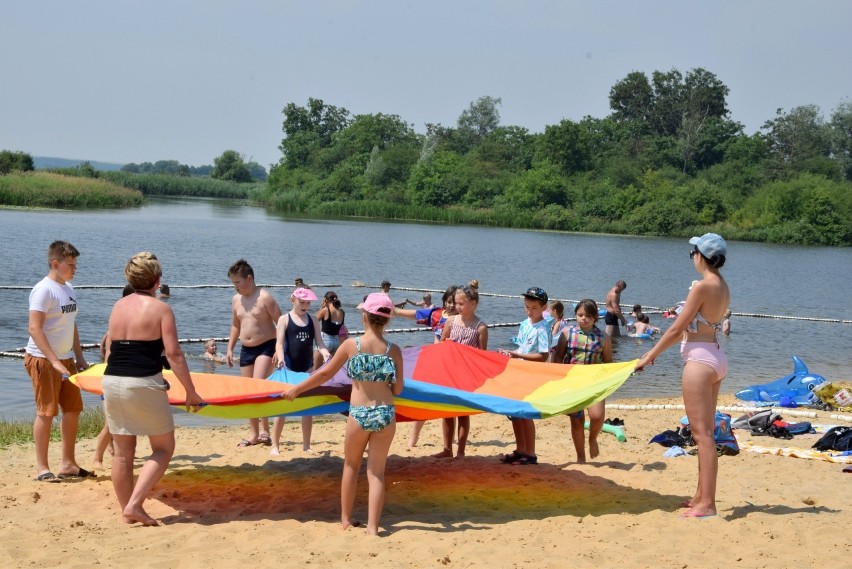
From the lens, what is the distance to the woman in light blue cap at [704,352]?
261 inches

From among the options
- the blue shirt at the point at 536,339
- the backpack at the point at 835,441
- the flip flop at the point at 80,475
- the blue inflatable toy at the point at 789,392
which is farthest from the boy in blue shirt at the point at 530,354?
the blue inflatable toy at the point at 789,392

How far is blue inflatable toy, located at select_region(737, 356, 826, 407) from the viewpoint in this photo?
12625 mm

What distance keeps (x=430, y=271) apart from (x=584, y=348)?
32.5 metres

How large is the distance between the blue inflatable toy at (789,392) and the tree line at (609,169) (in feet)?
238

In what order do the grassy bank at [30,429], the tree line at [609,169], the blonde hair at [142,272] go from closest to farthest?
the blonde hair at [142,272]
the grassy bank at [30,429]
the tree line at [609,169]

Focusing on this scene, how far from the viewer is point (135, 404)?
634 cm

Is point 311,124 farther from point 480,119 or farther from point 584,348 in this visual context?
point 584,348

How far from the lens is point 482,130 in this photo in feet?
459

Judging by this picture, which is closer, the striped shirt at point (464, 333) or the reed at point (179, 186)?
the striped shirt at point (464, 333)

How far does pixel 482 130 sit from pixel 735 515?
13525cm

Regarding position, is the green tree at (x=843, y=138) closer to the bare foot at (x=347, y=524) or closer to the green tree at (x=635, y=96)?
the green tree at (x=635, y=96)

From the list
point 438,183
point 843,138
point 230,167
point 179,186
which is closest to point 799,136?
point 843,138

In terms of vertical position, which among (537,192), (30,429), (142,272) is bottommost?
(30,429)

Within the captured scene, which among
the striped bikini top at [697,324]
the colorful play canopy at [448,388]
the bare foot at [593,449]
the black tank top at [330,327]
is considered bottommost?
the bare foot at [593,449]
